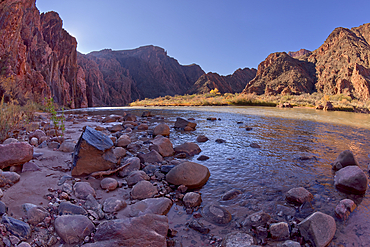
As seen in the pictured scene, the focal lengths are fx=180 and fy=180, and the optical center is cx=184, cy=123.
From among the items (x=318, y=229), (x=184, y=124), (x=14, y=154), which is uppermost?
(x=14, y=154)

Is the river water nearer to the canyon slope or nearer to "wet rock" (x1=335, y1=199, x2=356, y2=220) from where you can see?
"wet rock" (x1=335, y1=199, x2=356, y2=220)

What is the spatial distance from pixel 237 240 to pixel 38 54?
2309 inches

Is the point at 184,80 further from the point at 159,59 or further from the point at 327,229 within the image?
the point at 327,229

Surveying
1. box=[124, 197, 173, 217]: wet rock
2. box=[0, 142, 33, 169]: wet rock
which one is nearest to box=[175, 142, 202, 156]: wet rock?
box=[124, 197, 173, 217]: wet rock

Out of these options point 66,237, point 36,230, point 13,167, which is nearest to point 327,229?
point 66,237

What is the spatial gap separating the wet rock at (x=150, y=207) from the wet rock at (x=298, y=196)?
2.23 metres

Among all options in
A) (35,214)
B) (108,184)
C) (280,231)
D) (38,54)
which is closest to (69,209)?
(35,214)

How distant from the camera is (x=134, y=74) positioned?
14525cm

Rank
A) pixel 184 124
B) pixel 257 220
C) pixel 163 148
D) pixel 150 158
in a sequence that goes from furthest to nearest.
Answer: pixel 184 124
pixel 163 148
pixel 150 158
pixel 257 220

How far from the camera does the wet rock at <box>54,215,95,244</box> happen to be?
2.12m

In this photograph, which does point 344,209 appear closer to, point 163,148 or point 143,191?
point 143,191

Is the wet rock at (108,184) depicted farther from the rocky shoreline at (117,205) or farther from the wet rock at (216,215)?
the wet rock at (216,215)

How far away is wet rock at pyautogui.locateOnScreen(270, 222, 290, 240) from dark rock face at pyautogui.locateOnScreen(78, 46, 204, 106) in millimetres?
83385

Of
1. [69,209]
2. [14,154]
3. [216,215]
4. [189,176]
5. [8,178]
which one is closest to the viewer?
[69,209]
